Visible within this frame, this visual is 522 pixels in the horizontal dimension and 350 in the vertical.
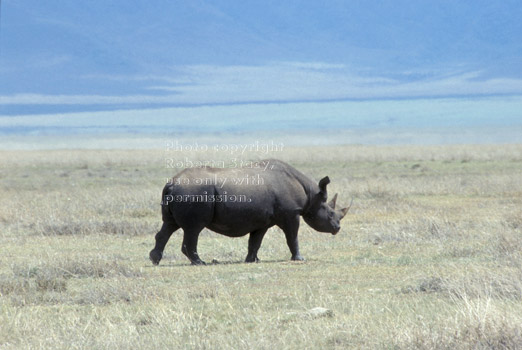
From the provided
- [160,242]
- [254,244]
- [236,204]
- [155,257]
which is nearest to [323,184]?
[254,244]

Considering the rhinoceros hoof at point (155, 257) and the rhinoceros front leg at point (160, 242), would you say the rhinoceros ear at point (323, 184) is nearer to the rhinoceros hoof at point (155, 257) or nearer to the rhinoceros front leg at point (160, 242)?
the rhinoceros front leg at point (160, 242)

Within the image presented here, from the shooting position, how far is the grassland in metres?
7.82

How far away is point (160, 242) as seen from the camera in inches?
526

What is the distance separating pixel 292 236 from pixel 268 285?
9.24 feet

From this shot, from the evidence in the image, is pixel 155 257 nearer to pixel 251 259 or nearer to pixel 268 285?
pixel 251 259

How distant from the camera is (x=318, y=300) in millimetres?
9547

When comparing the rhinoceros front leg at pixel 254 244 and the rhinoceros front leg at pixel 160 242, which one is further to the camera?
the rhinoceros front leg at pixel 254 244

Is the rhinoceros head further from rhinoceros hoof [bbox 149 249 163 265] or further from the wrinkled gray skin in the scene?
rhinoceros hoof [bbox 149 249 163 265]

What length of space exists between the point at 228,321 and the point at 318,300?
127cm

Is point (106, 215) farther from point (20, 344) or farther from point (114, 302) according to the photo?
point (20, 344)

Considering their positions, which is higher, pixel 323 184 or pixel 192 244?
pixel 323 184

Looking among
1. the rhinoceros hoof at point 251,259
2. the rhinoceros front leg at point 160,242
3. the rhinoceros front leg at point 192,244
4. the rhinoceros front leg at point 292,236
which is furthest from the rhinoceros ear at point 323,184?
the rhinoceros front leg at point 160,242

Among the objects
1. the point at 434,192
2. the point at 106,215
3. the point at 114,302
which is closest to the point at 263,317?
the point at 114,302

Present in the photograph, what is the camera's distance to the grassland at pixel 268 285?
7.82 meters
